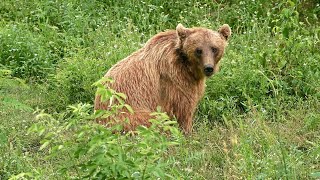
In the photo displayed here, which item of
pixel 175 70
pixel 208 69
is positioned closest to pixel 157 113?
pixel 208 69

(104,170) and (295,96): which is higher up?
(104,170)

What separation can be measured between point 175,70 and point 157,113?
349cm

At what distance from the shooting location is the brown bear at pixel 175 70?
351 inches

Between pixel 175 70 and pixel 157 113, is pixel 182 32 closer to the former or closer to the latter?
pixel 175 70

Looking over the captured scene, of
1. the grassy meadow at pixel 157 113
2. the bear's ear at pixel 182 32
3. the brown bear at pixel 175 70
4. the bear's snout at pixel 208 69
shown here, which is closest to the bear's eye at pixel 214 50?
the brown bear at pixel 175 70

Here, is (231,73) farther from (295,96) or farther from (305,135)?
(305,135)

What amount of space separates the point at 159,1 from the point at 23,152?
5.12m

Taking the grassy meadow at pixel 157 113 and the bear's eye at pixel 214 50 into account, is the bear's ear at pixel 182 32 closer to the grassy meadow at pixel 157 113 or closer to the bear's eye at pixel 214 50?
the bear's eye at pixel 214 50

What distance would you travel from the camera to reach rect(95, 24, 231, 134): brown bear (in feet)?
29.3

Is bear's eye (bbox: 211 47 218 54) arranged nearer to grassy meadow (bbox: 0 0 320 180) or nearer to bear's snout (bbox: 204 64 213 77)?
bear's snout (bbox: 204 64 213 77)

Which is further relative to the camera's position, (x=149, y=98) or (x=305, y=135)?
(x=149, y=98)

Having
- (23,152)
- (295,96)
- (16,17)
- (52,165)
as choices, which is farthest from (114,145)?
(16,17)

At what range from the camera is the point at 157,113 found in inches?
220

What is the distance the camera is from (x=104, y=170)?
209 inches
